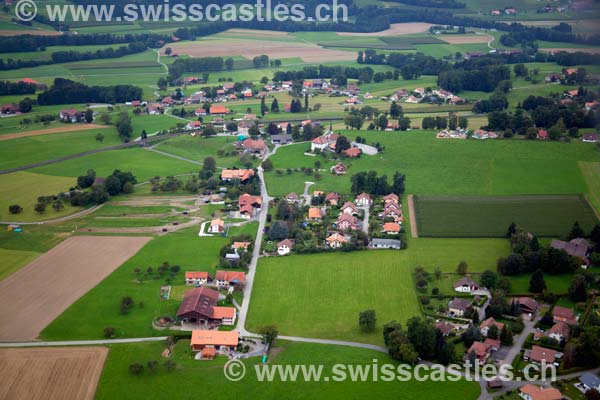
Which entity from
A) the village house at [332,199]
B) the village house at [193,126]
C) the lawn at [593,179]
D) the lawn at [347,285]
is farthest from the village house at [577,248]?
the village house at [193,126]

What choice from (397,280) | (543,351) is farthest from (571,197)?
(543,351)

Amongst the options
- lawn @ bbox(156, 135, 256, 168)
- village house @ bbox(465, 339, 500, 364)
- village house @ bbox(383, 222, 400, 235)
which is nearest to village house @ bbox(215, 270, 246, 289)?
village house @ bbox(383, 222, 400, 235)

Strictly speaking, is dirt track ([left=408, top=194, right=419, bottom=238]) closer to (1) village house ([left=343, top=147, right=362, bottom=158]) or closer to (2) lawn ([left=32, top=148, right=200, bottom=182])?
(1) village house ([left=343, top=147, right=362, bottom=158])

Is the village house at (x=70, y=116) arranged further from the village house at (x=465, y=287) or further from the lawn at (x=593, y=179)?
the village house at (x=465, y=287)

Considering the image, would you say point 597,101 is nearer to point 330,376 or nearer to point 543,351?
point 543,351

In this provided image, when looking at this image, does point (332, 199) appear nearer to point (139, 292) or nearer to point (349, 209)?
point (349, 209)

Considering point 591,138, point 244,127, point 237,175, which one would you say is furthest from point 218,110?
point 591,138
